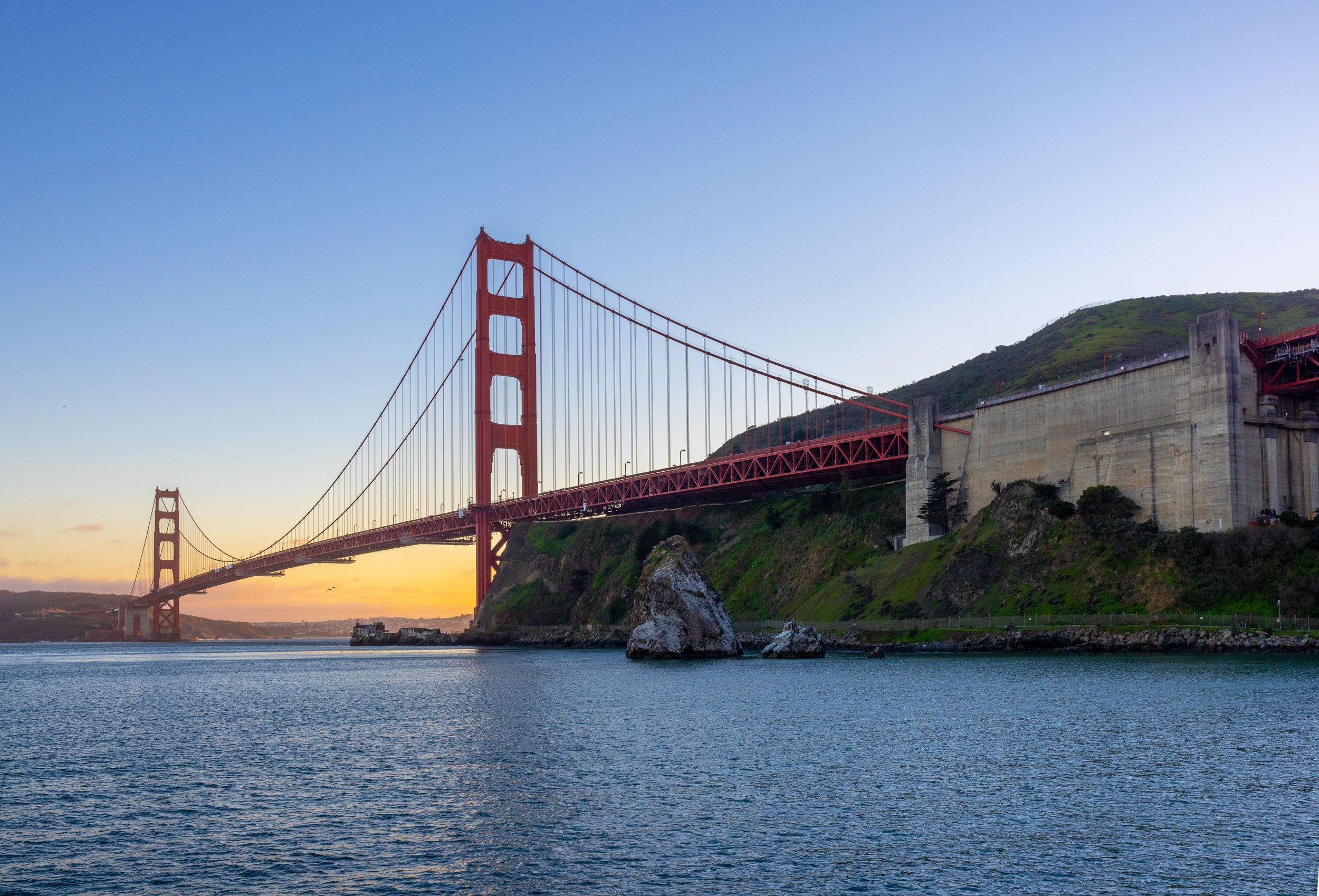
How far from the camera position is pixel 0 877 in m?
18.7

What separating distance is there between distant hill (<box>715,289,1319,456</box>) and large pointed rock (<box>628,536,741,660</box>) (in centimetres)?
4854

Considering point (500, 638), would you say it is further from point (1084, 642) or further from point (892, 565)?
point (1084, 642)

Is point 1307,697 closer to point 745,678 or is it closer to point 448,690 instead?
point 745,678

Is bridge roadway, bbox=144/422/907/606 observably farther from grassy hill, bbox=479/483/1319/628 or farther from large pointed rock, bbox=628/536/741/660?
large pointed rock, bbox=628/536/741/660

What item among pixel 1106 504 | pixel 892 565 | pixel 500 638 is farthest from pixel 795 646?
pixel 500 638

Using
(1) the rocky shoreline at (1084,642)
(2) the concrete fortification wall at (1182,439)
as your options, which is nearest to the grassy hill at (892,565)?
(2) the concrete fortification wall at (1182,439)

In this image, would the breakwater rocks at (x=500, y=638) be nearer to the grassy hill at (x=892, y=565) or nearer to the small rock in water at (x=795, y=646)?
the grassy hill at (x=892, y=565)

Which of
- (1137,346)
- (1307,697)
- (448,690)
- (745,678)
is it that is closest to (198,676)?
(448,690)

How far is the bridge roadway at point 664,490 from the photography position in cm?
10075

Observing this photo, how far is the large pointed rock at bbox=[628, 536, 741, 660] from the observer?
2938 inches

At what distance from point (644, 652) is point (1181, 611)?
119ft

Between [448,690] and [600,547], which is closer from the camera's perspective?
[448,690]

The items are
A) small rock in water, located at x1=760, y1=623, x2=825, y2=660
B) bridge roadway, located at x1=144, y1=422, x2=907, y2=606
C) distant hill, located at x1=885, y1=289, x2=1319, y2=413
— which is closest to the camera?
small rock in water, located at x1=760, y1=623, x2=825, y2=660

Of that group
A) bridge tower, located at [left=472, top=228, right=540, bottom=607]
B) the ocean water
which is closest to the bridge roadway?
bridge tower, located at [left=472, top=228, right=540, bottom=607]
